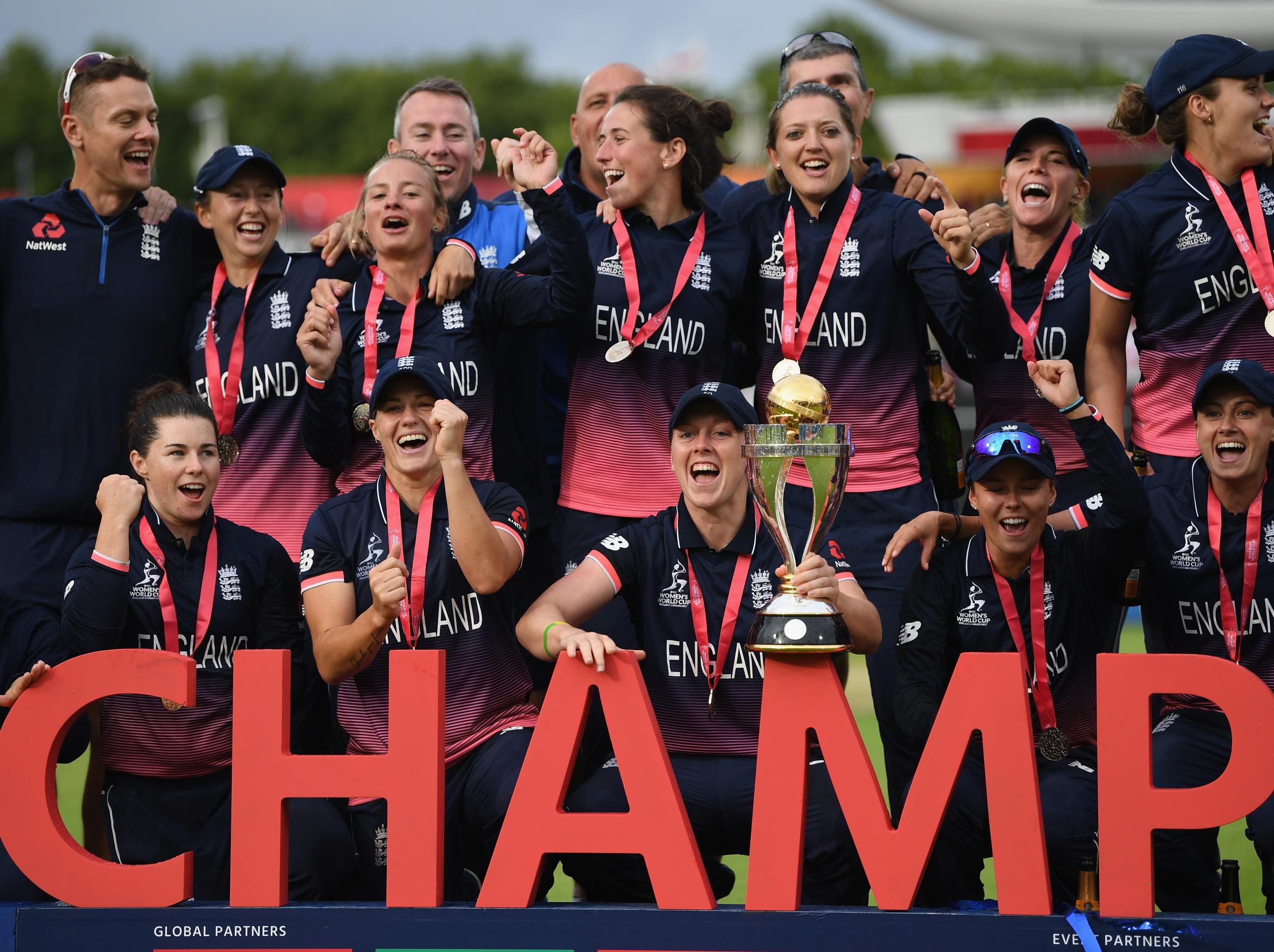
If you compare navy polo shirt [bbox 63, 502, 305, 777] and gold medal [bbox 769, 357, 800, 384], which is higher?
gold medal [bbox 769, 357, 800, 384]

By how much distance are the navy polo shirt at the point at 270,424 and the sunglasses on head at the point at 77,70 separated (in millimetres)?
1127

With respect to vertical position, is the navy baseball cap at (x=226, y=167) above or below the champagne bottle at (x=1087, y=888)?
above

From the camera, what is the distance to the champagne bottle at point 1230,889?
452 centimetres

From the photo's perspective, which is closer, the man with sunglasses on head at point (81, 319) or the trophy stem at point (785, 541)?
the trophy stem at point (785, 541)

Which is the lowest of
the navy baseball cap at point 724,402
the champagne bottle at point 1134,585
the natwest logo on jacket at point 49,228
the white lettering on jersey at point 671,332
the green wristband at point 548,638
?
the green wristband at point 548,638

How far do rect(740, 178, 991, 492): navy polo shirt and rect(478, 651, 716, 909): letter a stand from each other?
148 centimetres

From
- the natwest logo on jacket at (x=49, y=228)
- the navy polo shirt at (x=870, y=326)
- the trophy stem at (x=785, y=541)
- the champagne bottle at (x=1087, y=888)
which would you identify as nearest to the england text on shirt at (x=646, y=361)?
the navy polo shirt at (x=870, y=326)

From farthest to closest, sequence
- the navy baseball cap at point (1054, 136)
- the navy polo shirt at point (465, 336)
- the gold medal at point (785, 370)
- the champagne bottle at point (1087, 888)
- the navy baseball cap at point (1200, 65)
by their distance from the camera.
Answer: the navy baseball cap at point (1054, 136), the navy polo shirt at point (465, 336), the navy baseball cap at point (1200, 65), the gold medal at point (785, 370), the champagne bottle at point (1087, 888)

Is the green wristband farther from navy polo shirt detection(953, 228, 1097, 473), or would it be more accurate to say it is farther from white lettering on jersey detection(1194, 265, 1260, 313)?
white lettering on jersey detection(1194, 265, 1260, 313)

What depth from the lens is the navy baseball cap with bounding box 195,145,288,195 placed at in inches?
228

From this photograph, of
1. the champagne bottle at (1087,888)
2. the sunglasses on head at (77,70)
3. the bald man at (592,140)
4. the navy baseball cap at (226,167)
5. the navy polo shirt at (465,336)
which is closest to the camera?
the champagne bottle at (1087,888)

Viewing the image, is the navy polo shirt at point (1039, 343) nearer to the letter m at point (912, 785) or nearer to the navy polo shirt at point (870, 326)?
the navy polo shirt at point (870, 326)

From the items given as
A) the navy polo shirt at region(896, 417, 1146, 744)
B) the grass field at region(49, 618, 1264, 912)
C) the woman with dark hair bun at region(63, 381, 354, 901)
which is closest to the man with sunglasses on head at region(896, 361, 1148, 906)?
the navy polo shirt at region(896, 417, 1146, 744)

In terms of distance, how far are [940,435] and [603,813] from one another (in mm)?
2171
